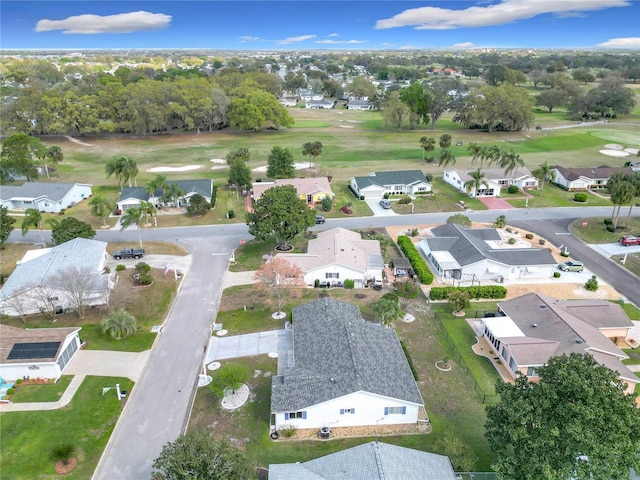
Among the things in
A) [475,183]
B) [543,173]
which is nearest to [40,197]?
[475,183]

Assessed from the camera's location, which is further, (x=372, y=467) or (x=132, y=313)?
(x=132, y=313)

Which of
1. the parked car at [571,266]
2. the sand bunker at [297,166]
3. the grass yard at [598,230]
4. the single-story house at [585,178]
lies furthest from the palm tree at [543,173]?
the sand bunker at [297,166]

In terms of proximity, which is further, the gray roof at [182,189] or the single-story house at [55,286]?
the gray roof at [182,189]

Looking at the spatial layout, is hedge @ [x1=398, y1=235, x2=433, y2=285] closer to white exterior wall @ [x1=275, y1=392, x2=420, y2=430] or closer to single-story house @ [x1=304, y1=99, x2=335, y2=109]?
white exterior wall @ [x1=275, y1=392, x2=420, y2=430]

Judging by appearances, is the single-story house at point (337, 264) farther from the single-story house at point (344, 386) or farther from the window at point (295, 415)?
the window at point (295, 415)

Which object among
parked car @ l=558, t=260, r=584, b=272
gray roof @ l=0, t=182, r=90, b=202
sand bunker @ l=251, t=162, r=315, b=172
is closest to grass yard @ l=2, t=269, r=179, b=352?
gray roof @ l=0, t=182, r=90, b=202

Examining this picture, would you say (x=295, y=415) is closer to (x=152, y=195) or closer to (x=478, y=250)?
(x=478, y=250)
